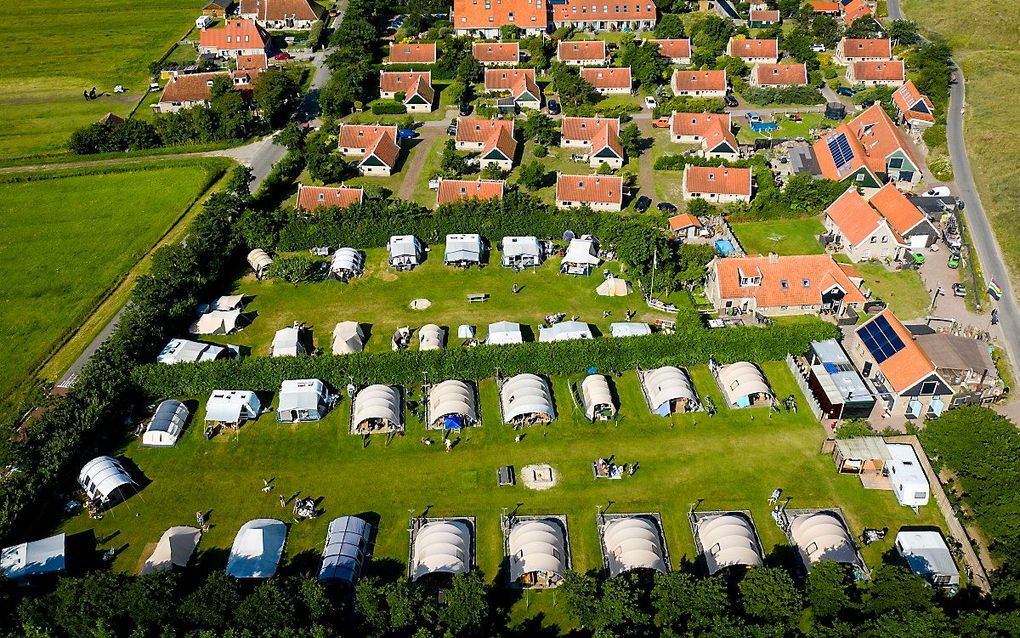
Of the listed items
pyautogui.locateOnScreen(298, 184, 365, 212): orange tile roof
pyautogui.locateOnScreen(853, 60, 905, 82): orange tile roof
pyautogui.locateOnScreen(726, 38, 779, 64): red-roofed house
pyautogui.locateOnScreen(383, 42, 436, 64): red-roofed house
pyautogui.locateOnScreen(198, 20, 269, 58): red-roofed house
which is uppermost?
pyautogui.locateOnScreen(198, 20, 269, 58): red-roofed house

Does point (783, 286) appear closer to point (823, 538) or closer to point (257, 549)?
point (823, 538)

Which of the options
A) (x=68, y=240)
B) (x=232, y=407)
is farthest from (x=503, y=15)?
(x=232, y=407)

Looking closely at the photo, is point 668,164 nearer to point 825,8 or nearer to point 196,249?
Answer: point 196,249

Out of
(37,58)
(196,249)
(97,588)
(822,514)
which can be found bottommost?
(822,514)

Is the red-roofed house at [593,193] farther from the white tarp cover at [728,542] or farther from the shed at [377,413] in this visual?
the white tarp cover at [728,542]

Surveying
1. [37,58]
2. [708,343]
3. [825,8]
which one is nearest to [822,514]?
[708,343]

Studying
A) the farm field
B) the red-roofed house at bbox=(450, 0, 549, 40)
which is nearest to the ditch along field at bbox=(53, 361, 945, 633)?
the farm field

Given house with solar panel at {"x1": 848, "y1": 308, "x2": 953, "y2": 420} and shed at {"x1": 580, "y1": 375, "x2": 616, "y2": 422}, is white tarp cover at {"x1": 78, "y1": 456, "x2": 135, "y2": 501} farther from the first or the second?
house with solar panel at {"x1": 848, "y1": 308, "x2": 953, "y2": 420}
